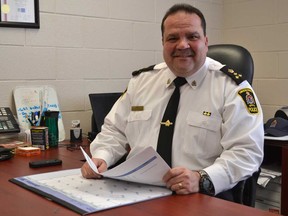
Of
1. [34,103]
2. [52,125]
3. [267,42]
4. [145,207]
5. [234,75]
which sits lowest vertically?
[145,207]

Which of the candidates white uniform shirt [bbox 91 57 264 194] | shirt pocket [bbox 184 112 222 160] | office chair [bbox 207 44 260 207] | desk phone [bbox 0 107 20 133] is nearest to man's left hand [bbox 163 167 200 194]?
white uniform shirt [bbox 91 57 264 194]

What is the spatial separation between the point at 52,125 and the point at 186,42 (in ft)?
2.95

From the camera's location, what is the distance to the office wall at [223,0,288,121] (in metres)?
2.94

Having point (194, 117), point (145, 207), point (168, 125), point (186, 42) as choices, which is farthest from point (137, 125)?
point (145, 207)

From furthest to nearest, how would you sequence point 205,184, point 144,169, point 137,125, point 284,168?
point 284,168 < point 137,125 < point 205,184 < point 144,169

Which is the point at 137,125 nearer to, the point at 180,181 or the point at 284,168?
the point at 180,181

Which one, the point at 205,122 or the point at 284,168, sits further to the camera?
the point at 284,168

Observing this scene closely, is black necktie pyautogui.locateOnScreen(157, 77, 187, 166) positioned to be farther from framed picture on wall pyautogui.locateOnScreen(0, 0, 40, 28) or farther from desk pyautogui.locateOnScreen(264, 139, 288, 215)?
framed picture on wall pyautogui.locateOnScreen(0, 0, 40, 28)

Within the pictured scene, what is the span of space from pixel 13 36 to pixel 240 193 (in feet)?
4.96

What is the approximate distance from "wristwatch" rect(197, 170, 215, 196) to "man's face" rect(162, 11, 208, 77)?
500 millimetres

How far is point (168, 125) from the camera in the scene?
5.50 feet

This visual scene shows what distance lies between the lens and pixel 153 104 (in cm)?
179

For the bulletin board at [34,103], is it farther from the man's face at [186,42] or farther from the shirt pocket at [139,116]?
the man's face at [186,42]

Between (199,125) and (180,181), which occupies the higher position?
(199,125)
